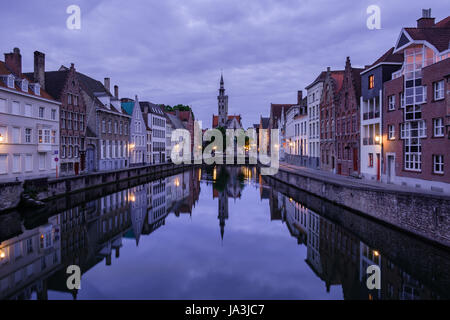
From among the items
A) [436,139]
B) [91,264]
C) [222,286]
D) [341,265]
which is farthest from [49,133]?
[436,139]

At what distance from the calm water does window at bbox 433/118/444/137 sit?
6980 mm

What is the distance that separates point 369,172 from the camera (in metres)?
28.8

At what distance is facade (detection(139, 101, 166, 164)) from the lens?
60.5 metres

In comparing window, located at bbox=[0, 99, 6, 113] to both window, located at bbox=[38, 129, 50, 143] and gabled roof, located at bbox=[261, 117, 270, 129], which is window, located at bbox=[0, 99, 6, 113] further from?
gabled roof, located at bbox=[261, 117, 270, 129]

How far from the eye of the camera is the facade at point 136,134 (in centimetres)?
5172

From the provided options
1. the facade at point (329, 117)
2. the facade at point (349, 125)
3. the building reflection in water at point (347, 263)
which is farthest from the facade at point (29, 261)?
the facade at point (329, 117)

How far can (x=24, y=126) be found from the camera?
27.7 meters

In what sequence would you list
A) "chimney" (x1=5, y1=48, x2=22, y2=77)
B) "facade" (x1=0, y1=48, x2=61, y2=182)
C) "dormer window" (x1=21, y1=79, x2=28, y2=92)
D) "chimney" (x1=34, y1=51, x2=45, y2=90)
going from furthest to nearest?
"chimney" (x1=34, y1=51, x2=45, y2=90) → "chimney" (x1=5, y1=48, x2=22, y2=77) → "dormer window" (x1=21, y1=79, x2=28, y2=92) → "facade" (x1=0, y1=48, x2=61, y2=182)

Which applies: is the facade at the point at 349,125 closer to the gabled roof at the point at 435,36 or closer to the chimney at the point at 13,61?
the gabled roof at the point at 435,36

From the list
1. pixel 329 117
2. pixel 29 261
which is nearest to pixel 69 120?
pixel 29 261

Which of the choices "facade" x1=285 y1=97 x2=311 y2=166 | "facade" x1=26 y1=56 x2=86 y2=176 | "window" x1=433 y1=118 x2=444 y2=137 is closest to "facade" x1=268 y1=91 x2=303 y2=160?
"facade" x1=285 y1=97 x2=311 y2=166

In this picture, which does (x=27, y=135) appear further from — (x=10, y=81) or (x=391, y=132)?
(x=391, y=132)

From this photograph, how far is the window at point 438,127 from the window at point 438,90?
136 cm

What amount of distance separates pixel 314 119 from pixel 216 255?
35.7 m
